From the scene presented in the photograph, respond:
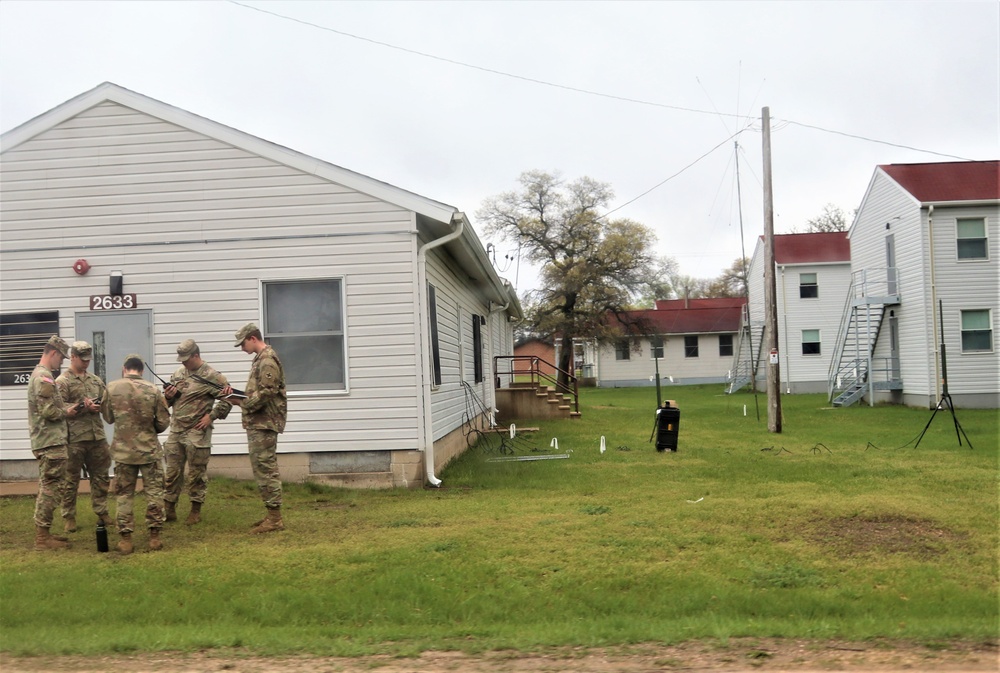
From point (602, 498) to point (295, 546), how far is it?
381 cm

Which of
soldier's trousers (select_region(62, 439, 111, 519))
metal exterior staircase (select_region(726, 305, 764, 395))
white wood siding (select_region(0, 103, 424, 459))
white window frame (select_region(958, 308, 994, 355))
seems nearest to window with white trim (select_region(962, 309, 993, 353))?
white window frame (select_region(958, 308, 994, 355))

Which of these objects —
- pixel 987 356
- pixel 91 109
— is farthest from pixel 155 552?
pixel 987 356

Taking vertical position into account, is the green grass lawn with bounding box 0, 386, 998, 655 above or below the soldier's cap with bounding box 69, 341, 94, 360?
below

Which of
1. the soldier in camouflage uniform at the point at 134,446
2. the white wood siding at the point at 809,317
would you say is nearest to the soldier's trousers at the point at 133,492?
the soldier in camouflage uniform at the point at 134,446

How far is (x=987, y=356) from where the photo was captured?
24562 millimetres

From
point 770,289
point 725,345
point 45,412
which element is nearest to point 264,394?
point 45,412

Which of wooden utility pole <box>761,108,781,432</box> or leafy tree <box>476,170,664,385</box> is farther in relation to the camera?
leafy tree <box>476,170,664,385</box>

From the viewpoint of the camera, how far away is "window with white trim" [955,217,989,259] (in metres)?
24.6

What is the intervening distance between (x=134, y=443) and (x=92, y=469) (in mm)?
763

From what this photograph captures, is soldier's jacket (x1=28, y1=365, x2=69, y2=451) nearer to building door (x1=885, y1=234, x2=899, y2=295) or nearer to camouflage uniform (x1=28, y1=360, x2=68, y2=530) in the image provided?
camouflage uniform (x1=28, y1=360, x2=68, y2=530)

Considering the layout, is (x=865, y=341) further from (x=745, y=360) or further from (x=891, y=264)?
(x=745, y=360)

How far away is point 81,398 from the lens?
7.93 m

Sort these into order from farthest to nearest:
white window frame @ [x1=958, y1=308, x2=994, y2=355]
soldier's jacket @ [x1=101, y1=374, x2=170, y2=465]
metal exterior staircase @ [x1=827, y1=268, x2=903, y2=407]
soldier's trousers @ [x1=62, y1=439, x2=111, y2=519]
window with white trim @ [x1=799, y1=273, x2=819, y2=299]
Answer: window with white trim @ [x1=799, y1=273, x2=819, y2=299], metal exterior staircase @ [x1=827, y1=268, x2=903, y2=407], white window frame @ [x1=958, y1=308, x2=994, y2=355], soldier's trousers @ [x1=62, y1=439, x2=111, y2=519], soldier's jacket @ [x1=101, y1=374, x2=170, y2=465]

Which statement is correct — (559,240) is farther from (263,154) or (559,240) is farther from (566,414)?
(263,154)
